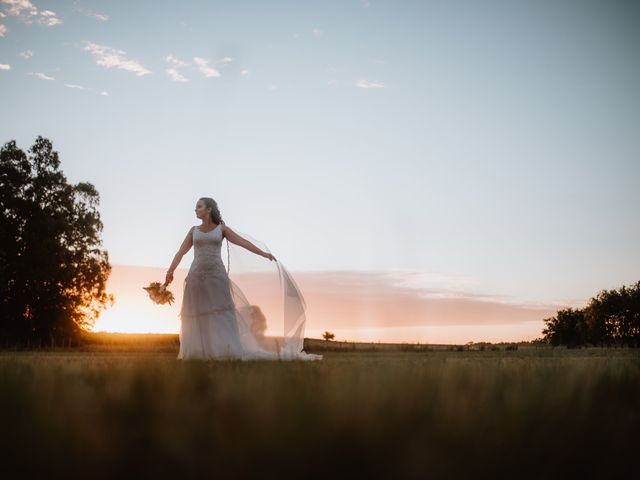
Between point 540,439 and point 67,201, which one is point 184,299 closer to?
point 540,439

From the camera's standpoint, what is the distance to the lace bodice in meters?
14.2

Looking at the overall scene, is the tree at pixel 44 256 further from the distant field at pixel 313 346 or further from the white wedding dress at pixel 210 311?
the white wedding dress at pixel 210 311

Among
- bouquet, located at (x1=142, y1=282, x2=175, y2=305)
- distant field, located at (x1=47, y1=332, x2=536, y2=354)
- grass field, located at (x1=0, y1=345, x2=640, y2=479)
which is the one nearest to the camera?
grass field, located at (x1=0, y1=345, x2=640, y2=479)

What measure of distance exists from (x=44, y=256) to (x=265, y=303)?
33.4 metres

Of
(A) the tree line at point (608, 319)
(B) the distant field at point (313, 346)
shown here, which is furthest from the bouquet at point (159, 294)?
(A) the tree line at point (608, 319)

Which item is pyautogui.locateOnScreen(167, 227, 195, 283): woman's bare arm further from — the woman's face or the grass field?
the grass field

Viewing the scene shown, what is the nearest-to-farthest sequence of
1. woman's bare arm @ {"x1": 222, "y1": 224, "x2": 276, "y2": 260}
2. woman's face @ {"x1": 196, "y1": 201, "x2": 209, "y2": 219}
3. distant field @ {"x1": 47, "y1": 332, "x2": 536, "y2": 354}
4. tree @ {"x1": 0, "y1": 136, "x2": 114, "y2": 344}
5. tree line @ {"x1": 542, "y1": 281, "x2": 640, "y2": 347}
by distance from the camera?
woman's face @ {"x1": 196, "y1": 201, "x2": 209, "y2": 219}
woman's bare arm @ {"x1": 222, "y1": 224, "x2": 276, "y2": 260}
distant field @ {"x1": 47, "y1": 332, "x2": 536, "y2": 354}
tree @ {"x1": 0, "y1": 136, "x2": 114, "y2": 344}
tree line @ {"x1": 542, "y1": 281, "x2": 640, "y2": 347}

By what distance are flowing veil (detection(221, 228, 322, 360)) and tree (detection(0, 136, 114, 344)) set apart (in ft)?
107

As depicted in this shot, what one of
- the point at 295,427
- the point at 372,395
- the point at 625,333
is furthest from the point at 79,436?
the point at 625,333

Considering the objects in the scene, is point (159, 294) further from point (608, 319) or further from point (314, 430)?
point (608, 319)

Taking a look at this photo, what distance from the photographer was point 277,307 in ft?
50.2

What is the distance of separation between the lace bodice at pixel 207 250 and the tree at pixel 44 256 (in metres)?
33.2

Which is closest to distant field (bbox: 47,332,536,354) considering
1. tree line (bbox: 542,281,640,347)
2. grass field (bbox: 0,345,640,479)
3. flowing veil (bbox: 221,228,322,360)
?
flowing veil (bbox: 221,228,322,360)

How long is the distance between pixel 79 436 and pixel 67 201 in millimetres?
48330
